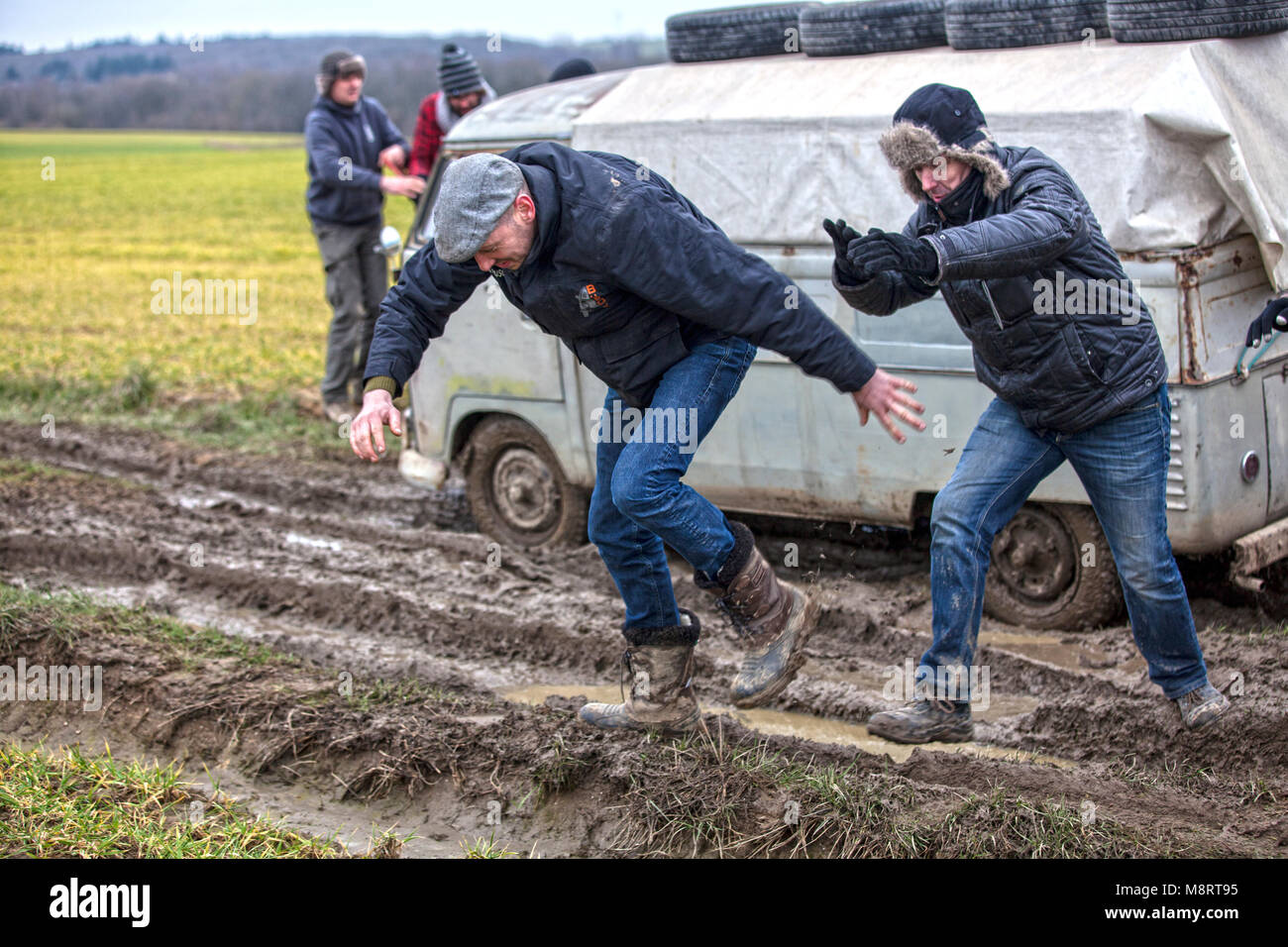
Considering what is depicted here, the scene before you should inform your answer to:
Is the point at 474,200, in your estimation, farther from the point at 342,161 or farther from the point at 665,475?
the point at 342,161

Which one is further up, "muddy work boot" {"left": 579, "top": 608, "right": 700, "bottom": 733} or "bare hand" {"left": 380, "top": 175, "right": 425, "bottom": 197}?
"bare hand" {"left": 380, "top": 175, "right": 425, "bottom": 197}

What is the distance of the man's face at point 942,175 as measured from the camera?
4.25 metres

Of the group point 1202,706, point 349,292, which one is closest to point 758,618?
point 1202,706

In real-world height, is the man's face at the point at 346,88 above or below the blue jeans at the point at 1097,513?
above

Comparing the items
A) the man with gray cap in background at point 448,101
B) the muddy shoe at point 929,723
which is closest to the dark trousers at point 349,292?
the man with gray cap in background at point 448,101

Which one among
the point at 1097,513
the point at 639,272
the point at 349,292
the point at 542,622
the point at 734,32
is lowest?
the point at 542,622

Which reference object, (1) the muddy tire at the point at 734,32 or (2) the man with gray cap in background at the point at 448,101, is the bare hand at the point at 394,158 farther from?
(1) the muddy tire at the point at 734,32

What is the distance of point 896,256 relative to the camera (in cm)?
401

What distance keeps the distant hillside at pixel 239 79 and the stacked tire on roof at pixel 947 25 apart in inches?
1385

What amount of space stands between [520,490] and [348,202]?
3623 millimetres

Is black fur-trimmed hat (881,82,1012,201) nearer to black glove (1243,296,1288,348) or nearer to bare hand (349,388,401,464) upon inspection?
black glove (1243,296,1288,348)

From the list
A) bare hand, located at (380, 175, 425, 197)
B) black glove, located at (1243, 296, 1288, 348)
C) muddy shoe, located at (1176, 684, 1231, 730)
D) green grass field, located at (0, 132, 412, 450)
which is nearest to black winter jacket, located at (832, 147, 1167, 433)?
black glove, located at (1243, 296, 1288, 348)

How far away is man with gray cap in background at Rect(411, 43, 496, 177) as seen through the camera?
Result: 32.5ft
